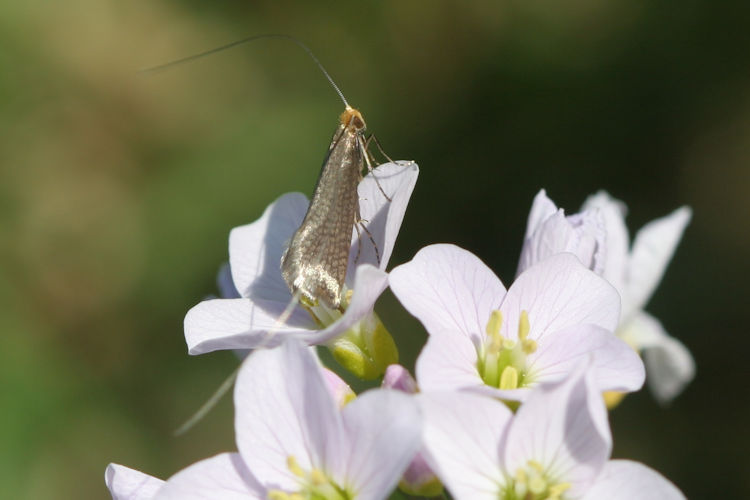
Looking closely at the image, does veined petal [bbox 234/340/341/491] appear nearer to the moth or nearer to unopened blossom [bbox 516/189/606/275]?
the moth

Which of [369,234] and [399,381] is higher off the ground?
[369,234]

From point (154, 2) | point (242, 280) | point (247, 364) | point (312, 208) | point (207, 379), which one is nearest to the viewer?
point (247, 364)

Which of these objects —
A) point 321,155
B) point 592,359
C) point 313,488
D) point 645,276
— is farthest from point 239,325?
point 321,155

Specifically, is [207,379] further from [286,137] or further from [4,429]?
[286,137]

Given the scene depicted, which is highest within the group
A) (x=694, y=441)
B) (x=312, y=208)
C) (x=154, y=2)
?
(x=154, y=2)

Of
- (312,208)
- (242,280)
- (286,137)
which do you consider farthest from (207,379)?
(312,208)

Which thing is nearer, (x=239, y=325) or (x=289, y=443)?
(x=289, y=443)

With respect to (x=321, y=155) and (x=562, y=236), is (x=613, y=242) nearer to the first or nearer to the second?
(x=562, y=236)
